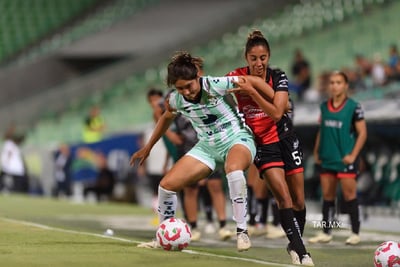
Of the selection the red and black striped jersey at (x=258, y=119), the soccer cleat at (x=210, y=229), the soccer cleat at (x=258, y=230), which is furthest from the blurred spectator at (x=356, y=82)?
the red and black striped jersey at (x=258, y=119)

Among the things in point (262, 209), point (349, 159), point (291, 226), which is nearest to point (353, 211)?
point (349, 159)

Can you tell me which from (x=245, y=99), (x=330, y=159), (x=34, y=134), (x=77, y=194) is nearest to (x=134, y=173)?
(x=77, y=194)

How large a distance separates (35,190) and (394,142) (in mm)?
12025

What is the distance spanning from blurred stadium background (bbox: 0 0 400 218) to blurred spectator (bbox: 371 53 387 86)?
214 millimetres

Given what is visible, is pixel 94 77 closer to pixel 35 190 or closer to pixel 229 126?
pixel 35 190

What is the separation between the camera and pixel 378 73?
66.7 ft

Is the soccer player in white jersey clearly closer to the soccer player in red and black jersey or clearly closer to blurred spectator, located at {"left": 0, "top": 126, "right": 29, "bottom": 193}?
the soccer player in red and black jersey

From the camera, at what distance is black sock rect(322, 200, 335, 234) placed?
42.8 ft

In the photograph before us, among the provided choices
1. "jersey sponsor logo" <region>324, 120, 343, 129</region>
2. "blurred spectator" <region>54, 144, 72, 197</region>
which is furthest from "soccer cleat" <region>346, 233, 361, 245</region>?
"blurred spectator" <region>54, 144, 72, 197</region>

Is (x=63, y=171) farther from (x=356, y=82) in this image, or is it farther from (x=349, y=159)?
(x=349, y=159)

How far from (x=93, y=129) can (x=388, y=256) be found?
19.4m

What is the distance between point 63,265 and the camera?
855 cm

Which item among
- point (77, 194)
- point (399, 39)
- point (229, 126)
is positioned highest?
→ point (399, 39)

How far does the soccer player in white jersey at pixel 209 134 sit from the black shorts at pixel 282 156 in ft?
0.52
